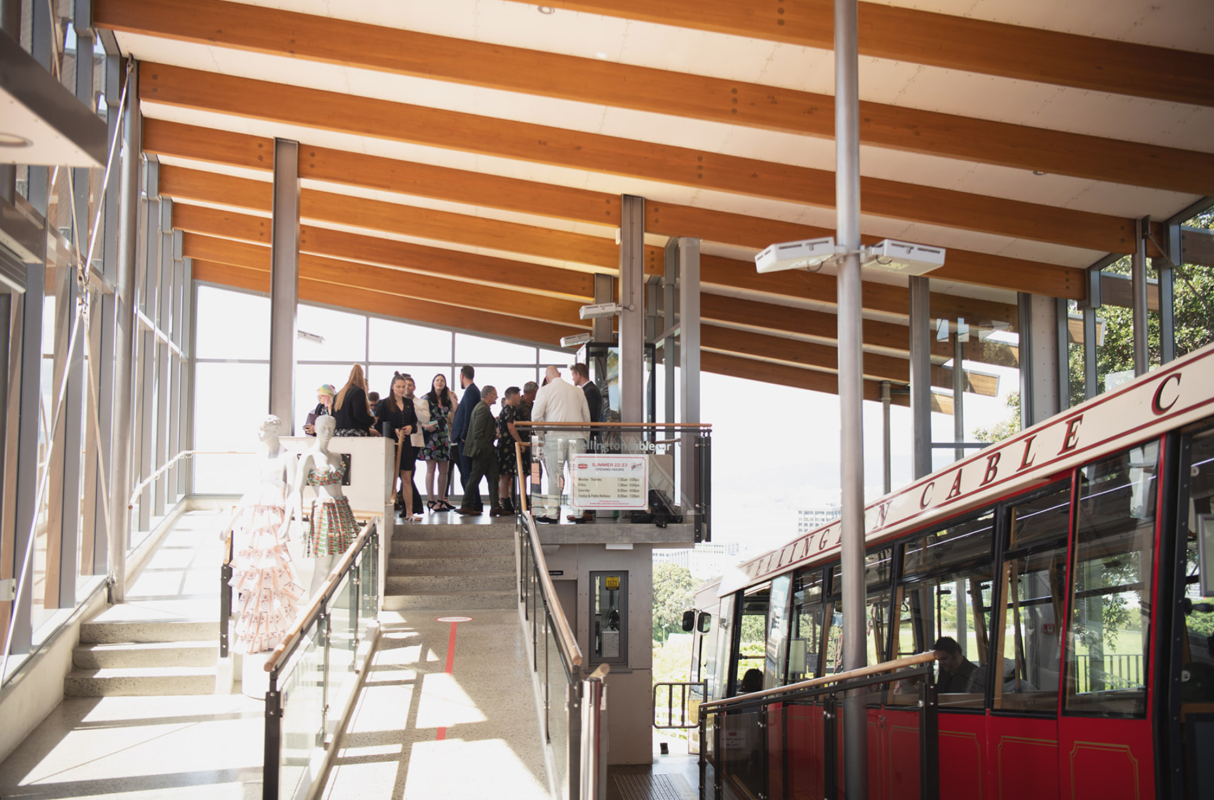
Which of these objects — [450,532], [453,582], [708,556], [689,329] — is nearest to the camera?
[453,582]

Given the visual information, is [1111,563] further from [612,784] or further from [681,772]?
[681,772]

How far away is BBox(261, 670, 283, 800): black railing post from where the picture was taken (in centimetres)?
458

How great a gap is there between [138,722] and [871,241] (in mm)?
10092

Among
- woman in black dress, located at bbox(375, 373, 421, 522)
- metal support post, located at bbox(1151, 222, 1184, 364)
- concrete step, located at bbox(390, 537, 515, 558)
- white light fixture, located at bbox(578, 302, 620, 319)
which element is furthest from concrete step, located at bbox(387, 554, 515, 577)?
metal support post, located at bbox(1151, 222, 1184, 364)

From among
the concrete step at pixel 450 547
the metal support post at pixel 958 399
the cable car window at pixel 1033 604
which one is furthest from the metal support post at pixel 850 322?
the metal support post at pixel 958 399

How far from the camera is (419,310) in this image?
65.6 ft

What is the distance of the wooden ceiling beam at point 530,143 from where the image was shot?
10594 millimetres

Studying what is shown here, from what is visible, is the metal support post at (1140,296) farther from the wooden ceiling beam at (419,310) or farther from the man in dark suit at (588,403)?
the wooden ceiling beam at (419,310)

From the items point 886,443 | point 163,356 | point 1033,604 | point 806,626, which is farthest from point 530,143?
point 886,443

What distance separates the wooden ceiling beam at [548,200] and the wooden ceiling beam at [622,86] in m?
3.17

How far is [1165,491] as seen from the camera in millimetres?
4129

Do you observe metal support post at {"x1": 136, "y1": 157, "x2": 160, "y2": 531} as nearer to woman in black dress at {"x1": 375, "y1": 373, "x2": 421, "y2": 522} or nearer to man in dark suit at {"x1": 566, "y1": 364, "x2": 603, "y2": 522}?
woman in black dress at {"x1": 375, "y1": 373, "x2": 421, "y2": 522}

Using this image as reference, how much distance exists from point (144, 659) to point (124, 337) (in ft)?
12.4

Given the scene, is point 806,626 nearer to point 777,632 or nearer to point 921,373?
point 777,632
